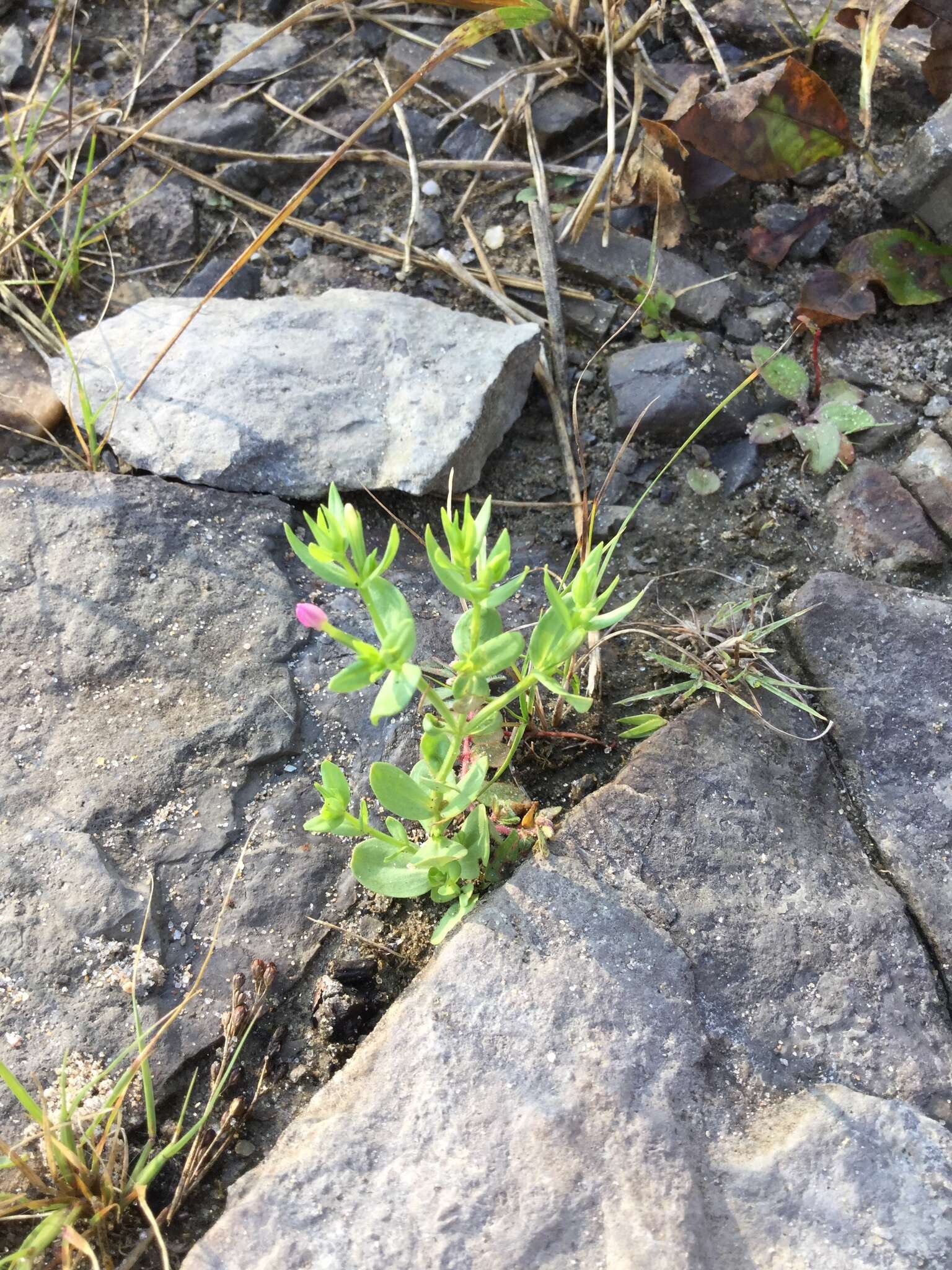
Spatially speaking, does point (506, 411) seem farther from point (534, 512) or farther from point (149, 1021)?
point (149, 1021)

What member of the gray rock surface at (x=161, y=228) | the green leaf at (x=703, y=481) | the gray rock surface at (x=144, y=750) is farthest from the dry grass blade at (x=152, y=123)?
the green leaf at (x=703, y=481)

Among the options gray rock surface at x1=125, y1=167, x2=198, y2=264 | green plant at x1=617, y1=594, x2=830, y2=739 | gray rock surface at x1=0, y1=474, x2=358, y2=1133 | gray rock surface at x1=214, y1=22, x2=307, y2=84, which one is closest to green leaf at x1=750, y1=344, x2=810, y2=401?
green plant at x1=617, y1=594, x2=830, y2=739

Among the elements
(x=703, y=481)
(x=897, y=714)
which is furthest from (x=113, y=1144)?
(x=703, y=481)

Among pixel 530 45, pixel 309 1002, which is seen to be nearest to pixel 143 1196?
pixel 309 1002

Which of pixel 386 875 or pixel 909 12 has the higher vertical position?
pixel 909 12

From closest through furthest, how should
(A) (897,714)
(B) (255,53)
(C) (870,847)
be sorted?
(C) (870,847), (A) (897,714), (B) (255,53)

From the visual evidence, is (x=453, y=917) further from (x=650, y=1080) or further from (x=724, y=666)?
(x=724, y=666)
